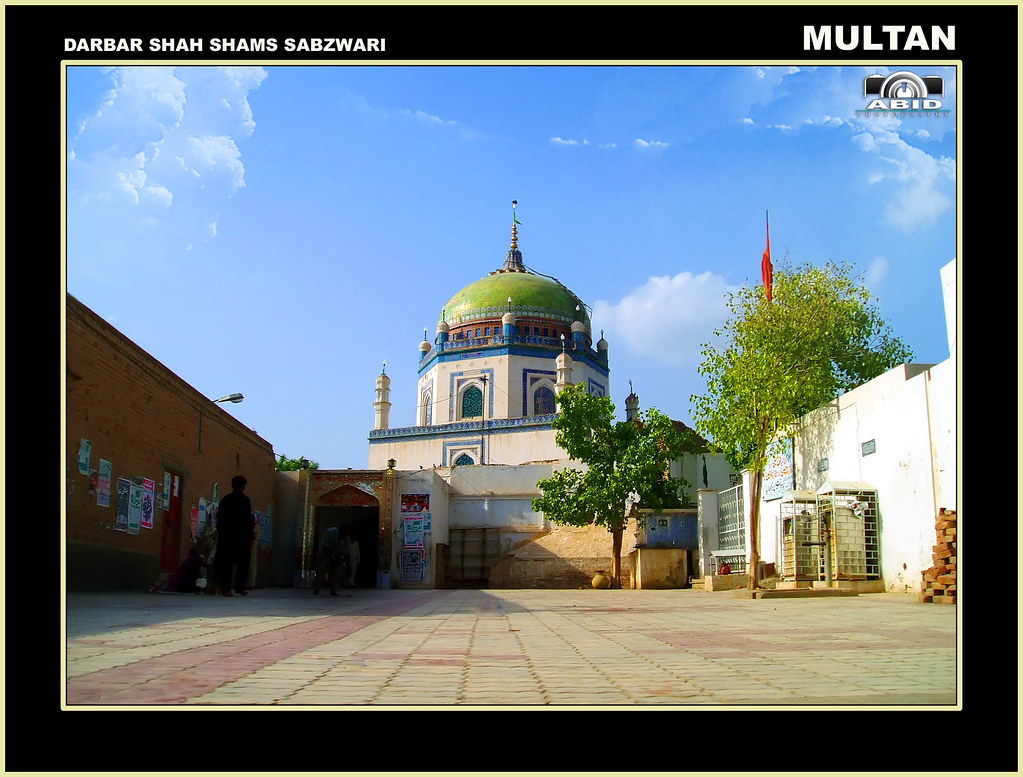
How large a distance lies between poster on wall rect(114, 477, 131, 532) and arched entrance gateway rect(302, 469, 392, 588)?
10615 mm

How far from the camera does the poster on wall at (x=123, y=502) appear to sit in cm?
1258

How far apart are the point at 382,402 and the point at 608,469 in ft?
70.5

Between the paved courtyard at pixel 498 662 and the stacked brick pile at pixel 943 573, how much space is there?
3.65 metres

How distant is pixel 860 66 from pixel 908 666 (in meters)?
2.23

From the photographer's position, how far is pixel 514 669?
3.54m

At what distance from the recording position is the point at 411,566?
80.8ft

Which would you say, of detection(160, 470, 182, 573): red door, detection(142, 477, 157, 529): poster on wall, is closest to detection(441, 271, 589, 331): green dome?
detection(160, 470, 182, 573): red door

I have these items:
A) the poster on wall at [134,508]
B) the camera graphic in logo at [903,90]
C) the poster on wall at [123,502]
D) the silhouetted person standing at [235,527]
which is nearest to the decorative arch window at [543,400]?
the poster on wall at [134,508]

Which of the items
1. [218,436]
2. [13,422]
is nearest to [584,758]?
[13,422]

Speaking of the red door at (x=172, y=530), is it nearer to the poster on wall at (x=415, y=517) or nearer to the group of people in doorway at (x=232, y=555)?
the group of people in doorway at (x=232, y=555)

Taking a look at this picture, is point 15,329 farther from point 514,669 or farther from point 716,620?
point 716,620

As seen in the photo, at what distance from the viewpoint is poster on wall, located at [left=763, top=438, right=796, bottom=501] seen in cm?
1823

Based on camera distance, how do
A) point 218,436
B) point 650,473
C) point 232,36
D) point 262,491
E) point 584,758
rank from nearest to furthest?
point 584,758, point 232,36, point 218,436, point 262,491, point 650,473

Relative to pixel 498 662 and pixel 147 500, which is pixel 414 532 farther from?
pixel 498 662
